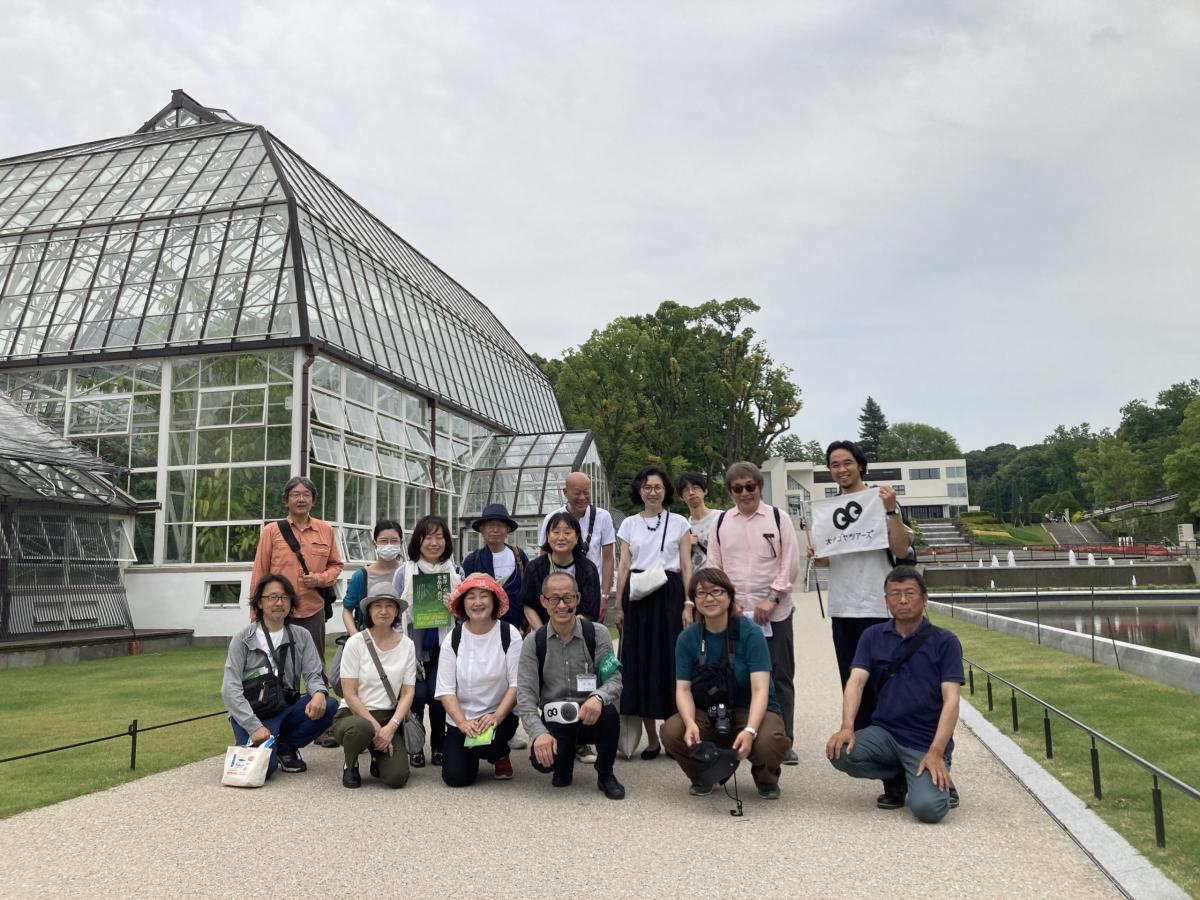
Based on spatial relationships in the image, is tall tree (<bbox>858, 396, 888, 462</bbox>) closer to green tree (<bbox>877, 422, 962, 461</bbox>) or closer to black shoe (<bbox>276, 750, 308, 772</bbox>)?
green tree (<bbox>877, 422, 962, 461</bbox>)

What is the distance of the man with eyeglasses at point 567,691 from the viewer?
5402 millimetres

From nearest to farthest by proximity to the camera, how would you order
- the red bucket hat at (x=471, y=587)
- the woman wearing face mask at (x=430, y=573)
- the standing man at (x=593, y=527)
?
the red bucket hat at (x=471, y=587)
the woman wearing face mask at (x=430, y=573)
the standing man at (x=593, y=527)

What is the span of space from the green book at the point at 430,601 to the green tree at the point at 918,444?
117 meters

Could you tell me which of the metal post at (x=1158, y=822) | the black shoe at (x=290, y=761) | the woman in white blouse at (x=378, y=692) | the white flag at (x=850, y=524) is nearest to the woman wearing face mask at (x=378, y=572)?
the woman in white blouse at (x=378, y=692)

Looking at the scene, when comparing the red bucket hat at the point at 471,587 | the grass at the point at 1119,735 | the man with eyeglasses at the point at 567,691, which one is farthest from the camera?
the red bucket hat at the point at 471,587

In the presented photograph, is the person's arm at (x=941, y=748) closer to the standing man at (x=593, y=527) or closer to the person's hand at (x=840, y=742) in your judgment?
the person's hand at (x=840, y=742)

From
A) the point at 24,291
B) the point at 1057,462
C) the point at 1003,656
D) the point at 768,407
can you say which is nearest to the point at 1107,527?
the point at 1057,462

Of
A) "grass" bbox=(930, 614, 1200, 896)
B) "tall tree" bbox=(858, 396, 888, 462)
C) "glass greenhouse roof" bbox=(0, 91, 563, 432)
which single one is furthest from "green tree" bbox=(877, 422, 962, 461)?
"grass" bbox=(930, 614, 1200, 896)

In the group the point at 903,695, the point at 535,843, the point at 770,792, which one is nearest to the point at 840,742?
the point at 903,695

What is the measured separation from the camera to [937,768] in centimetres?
470

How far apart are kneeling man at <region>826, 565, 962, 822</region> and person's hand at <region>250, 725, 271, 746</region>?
3624mm

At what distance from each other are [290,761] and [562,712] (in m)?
2.21

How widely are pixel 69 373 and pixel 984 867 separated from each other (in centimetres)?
2280

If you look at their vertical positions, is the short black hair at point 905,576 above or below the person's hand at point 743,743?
above
